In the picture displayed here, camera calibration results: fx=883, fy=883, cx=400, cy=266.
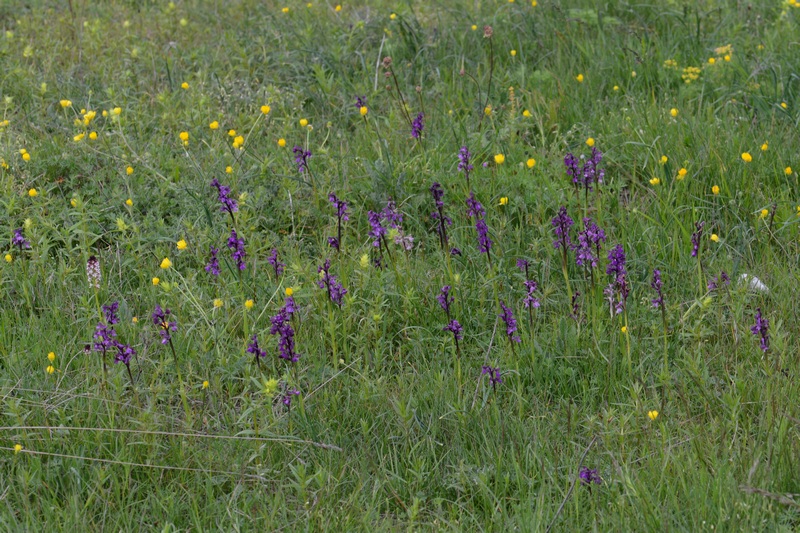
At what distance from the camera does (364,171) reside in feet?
15.0

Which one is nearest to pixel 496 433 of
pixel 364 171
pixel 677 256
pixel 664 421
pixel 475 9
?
pixel 664 421

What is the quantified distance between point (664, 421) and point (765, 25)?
3.85 meters

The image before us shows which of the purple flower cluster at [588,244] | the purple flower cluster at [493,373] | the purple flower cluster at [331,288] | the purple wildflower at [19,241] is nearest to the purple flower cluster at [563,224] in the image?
the purple flower cluster at [588,244]

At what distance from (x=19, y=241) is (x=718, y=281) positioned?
115 inches

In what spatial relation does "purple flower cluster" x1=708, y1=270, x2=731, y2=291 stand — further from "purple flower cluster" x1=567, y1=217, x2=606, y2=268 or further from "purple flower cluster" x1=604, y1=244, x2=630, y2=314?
"purple flower cluster" x1=567, y1=217, x2=606, y2=268

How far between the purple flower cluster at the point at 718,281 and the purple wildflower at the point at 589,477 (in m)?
1.04

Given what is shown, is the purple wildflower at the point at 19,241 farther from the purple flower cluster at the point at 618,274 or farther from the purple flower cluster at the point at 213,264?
the purple flower cluster at the point at 618,274

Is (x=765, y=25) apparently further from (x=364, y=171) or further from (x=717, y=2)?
(x=364, y=171)

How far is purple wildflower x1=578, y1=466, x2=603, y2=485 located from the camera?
2699mm

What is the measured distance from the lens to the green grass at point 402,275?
2.80 metres

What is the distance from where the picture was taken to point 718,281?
3.52 metres

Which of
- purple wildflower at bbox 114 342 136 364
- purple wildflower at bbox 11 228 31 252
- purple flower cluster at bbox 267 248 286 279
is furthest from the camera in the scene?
purple wildflower at bbox 11 228 31 252

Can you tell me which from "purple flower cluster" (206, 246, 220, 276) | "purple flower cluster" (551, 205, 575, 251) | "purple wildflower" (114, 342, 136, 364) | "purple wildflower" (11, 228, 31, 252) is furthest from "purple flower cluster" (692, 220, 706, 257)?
"purple wildflower" (11, 228, 31, 252)

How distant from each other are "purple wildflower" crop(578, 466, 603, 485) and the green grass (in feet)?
0.14
